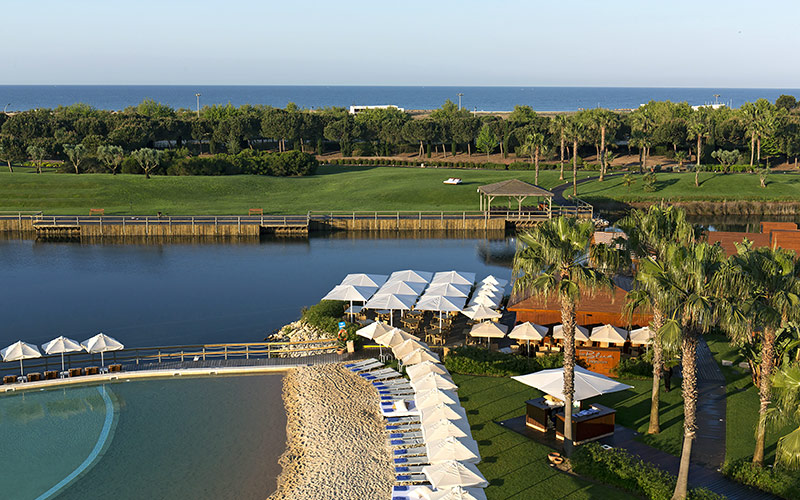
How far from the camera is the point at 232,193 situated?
8981 cm

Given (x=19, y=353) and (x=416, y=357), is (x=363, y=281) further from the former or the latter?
(x=19, y=353)

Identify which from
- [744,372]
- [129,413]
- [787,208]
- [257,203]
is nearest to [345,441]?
[129,413]

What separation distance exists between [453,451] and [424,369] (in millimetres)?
7103

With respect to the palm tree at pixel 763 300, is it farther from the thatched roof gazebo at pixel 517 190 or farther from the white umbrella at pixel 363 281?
the thatched roof gazebo at pixel 517 190

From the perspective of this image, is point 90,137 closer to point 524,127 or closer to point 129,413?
point 524,127

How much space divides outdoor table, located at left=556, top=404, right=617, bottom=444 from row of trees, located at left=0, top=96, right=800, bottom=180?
74205 mm

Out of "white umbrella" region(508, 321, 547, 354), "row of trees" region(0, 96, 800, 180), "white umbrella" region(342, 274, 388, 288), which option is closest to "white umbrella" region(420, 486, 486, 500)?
"white umbrella" region(508, 321, 547, 354)

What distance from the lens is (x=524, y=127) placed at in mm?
120438

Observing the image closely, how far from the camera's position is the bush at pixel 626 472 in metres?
22.2

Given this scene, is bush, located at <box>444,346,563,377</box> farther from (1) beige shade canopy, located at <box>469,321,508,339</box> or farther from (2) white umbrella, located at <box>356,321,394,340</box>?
(2) white umbrella, located at <box>356,321,394,340</box>

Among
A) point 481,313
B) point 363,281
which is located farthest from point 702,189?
point 481,313

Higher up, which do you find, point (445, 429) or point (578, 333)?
point (578, 333)

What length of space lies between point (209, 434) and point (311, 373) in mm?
6967

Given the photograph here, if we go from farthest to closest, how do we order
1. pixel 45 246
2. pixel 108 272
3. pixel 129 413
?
pixel 45 246 < pixel 108 272 < pixel 129 413
